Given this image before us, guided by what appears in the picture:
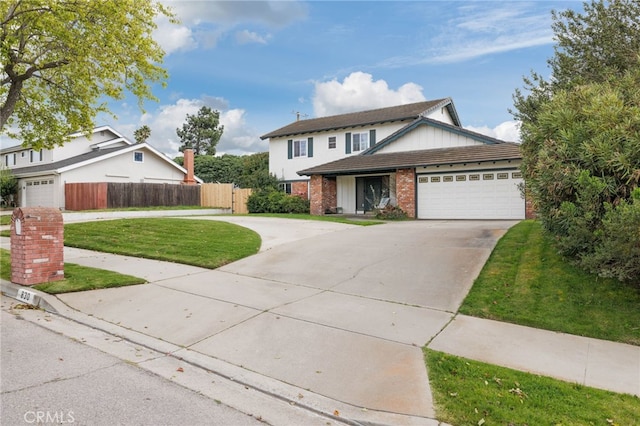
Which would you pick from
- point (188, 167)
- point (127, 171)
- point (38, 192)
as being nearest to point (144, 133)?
point (188, 167)

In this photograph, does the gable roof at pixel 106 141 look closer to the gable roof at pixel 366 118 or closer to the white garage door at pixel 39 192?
the white garage door at pixel 39 192

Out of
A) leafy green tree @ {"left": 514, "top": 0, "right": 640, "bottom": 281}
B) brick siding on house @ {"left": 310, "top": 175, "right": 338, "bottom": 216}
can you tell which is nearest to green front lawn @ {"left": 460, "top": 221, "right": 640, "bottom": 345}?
leafy green tree @ {"left": 514, "top": 0, "right": 640, "bottom": 281}

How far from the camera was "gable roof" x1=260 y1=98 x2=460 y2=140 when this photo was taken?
25500 millimetres

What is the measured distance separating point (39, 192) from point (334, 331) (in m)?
32.0

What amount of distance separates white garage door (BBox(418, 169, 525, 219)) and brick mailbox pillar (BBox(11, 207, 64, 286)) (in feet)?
53.8

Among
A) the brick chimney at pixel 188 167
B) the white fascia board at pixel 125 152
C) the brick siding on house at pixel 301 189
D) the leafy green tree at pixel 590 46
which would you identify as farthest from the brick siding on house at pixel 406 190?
the white fascia board at pixel 125 152

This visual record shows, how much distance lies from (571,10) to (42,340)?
17292 millimetres

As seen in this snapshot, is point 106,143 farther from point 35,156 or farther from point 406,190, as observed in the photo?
point 406,190

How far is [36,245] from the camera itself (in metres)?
7.13

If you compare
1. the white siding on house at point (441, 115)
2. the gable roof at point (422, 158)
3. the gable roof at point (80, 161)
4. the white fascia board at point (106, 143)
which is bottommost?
the gable roof at point (422, 158)

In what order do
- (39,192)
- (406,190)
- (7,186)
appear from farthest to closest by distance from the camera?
(7,186) < (39,192) < (406,190)

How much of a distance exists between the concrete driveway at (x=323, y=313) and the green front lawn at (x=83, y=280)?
0.30 metres

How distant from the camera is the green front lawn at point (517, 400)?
3188 millimetres

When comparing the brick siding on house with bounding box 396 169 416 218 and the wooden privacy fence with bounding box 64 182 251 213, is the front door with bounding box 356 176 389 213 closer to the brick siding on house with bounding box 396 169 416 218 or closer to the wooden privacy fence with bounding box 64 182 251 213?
the brick siding on house with bounding box 396 169 416 218
